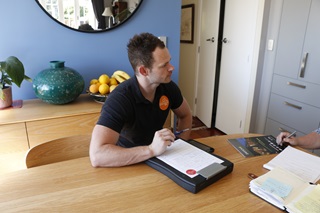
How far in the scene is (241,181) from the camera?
107 centimetres

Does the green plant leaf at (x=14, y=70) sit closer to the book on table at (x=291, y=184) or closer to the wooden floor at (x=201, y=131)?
the book on table at (x=291, y=184)

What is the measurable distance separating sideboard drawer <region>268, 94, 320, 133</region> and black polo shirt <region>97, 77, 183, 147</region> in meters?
1.46

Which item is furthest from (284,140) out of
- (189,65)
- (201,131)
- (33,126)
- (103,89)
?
(189,65)

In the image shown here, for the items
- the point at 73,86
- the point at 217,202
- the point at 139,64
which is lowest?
the point at 217,202

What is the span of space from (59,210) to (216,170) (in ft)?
1.95

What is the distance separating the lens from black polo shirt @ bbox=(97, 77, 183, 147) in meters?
1.32

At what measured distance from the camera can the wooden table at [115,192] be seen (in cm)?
91

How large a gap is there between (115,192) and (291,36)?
2.29 m

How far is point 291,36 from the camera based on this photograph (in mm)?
2510

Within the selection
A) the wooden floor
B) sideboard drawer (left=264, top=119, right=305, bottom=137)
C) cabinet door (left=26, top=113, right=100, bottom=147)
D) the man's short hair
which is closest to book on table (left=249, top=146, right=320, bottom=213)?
the man's short hair

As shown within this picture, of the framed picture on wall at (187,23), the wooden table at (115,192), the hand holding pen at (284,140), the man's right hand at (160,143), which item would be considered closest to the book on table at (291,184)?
the wooden table at (115,192)

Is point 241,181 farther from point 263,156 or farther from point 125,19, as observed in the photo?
point 125,19

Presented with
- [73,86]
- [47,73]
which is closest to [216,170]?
[73,86]

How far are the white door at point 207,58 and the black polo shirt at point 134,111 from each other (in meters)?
1.86
